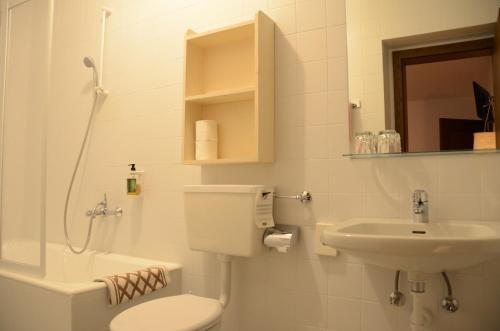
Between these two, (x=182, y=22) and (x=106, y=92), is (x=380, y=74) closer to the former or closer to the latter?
(x=182, y=22)

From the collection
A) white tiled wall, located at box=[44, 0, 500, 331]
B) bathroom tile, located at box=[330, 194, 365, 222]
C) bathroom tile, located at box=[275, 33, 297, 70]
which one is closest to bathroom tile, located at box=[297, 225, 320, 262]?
white tiled wall, located at box=[44, 0, 500, 331]

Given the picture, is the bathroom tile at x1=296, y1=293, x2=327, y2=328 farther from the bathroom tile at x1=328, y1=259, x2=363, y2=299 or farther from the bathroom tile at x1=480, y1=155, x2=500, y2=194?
the bathroom tile at x1=480, y1=155, x2=500, y2=194

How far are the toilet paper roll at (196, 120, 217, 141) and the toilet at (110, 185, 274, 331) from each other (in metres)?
0.25

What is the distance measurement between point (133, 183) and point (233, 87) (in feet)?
2.51

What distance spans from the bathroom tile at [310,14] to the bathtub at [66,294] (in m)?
1.33

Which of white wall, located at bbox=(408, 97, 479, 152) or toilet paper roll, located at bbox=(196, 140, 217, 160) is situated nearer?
white wall, located at bbox=(408, 97, 479, 152)

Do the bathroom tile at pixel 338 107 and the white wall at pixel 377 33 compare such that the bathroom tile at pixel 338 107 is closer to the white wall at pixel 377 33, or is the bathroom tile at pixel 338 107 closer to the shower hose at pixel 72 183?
the white wall at pixel 377 33

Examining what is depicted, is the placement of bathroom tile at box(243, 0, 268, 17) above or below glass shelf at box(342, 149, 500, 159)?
above

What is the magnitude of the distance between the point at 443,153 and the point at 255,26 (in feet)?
3.00

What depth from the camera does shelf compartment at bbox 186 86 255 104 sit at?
152cm

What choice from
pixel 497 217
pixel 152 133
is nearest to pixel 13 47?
pixel 152 133

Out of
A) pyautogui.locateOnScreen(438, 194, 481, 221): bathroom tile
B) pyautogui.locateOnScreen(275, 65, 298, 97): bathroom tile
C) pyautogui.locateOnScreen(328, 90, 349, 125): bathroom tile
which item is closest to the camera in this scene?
pyautogui.locateOnScreen(438, 194, 481, 221): bathroom tile

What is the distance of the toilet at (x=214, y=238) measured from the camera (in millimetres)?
1228

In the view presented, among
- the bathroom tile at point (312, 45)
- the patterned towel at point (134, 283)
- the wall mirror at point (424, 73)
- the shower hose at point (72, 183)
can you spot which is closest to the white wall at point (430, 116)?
the wall mirror at point (424, 73)
